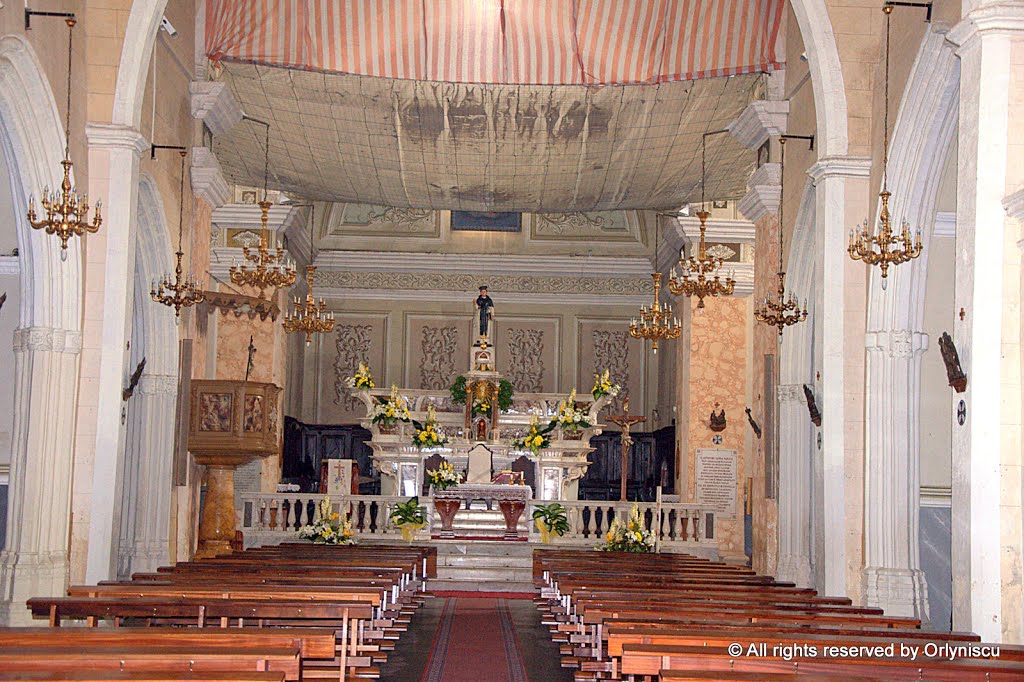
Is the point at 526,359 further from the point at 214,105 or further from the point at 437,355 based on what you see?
the point at 214,105

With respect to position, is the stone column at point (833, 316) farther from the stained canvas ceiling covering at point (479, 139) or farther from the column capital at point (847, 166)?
the stained canvas ceiling covering at point (479, 139)

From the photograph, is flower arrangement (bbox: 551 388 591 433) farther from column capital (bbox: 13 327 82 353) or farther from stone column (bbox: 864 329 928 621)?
column capital (bbox: 13 327 82 353)

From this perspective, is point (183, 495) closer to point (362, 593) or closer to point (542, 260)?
point (362, 593)

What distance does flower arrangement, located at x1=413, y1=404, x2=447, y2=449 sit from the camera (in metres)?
21.6

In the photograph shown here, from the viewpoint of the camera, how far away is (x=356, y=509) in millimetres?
18531

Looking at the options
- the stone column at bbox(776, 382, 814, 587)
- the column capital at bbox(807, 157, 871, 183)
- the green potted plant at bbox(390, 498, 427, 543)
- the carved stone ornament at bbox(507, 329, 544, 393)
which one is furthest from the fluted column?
the carved stone ornament at bbox(507, 329, 544, 393)

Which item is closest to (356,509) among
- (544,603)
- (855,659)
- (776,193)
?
(544,603)

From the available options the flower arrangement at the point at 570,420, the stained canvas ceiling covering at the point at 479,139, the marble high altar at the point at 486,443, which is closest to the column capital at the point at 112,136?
the stained canvas ceiling covering at the point at 479,139

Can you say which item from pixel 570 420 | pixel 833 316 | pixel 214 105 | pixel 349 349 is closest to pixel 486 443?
pixel 570 420

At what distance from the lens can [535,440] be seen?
21969 millimetres

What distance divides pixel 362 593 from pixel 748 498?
39.3 feet

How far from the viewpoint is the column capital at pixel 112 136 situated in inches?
467

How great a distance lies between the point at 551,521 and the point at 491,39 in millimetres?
7008

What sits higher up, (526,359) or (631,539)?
(526,359)
